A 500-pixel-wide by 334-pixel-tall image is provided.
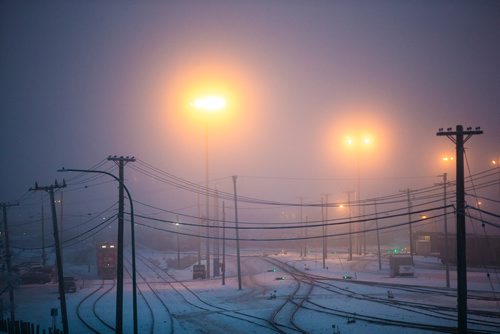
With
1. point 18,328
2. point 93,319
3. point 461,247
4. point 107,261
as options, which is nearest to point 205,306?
point 93,319

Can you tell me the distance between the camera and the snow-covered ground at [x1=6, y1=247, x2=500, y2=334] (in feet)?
88.2

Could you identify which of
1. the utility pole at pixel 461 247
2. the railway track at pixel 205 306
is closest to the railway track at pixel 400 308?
the railway track at pixel 205 306

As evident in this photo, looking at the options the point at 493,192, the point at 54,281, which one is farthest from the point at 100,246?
the point at 493,192

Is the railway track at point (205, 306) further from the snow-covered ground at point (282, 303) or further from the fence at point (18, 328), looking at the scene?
the fence at point (18, 328)

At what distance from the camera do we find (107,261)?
60.9m

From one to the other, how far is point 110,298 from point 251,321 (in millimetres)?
19781

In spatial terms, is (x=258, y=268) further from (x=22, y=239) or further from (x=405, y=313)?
(x=22, y=239)

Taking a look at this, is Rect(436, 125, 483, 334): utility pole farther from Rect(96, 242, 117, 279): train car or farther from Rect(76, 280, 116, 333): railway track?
Rect(96, 242, 117, 279): train car

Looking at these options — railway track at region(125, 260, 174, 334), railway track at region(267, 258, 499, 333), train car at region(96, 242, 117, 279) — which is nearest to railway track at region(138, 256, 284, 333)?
railway track at region(125, 260, 174, 334)

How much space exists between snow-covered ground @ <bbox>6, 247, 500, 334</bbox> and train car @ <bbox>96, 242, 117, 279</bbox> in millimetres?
2100

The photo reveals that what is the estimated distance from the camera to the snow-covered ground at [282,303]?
88.2 feet

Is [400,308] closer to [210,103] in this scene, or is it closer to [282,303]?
[282,303]

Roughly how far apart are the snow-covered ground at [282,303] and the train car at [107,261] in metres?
2.10

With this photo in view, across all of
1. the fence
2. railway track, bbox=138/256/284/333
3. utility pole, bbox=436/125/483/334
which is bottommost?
railway track, bbox=138/256/284/333
